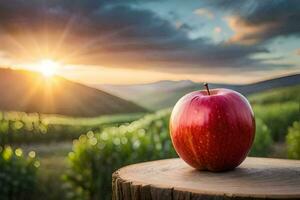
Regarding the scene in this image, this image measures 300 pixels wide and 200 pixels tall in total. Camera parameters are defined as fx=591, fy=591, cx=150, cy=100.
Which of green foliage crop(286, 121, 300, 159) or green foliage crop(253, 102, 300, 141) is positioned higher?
green foliage crop(253, 102, 300, 141)

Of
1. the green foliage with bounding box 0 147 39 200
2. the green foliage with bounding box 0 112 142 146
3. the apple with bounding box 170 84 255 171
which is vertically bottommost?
the green foliage with bounding box 0 147 39 200

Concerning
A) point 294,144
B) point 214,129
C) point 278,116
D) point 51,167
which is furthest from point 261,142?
point 214,129

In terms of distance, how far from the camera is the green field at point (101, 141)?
5.47 m

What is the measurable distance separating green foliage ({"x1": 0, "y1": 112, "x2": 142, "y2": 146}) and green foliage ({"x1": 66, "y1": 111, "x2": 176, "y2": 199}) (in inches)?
69.6

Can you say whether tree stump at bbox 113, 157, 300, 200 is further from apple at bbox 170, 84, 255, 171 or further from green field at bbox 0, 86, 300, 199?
green field at bbox 0, 86, 300, 199

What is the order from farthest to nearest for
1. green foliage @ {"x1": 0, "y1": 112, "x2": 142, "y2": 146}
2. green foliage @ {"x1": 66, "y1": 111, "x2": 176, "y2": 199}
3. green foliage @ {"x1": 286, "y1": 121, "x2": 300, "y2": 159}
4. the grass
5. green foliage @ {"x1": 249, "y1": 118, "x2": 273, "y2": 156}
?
green foliage @ {"x1": 0, "y1": 112, "x2": 142, "y2": 146}, green foliage @ {"x1": 249, "y1": 118, "x2": 273, "y2": 156}, green foliage @ {"x1": 286, "y1": 121, "x2": 300, "y2": 159}, the grass, green foliage @ {"x1": 66, "y1": 111, "x2": 176, "y2": 199}

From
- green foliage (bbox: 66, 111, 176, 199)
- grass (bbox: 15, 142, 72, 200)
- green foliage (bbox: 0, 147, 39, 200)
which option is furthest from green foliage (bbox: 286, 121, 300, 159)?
green foliage (bbox: 0, 147, 39, 200)

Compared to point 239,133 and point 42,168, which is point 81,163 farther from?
point 239,133

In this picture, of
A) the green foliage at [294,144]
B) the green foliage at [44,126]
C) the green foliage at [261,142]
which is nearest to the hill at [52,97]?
the green foliage at [44,126]

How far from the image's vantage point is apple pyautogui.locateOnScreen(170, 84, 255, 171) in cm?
267

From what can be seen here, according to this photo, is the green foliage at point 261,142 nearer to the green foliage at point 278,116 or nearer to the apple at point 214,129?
the green foliage at point 278,116

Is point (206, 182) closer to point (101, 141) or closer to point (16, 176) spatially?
point (101, 141)

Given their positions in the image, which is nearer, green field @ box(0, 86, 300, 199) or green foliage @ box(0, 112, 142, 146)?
green field @ box(0, 86, 300, 199)

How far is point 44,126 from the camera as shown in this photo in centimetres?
774
